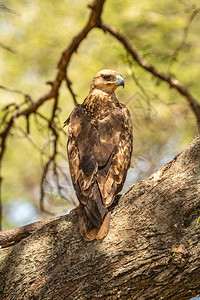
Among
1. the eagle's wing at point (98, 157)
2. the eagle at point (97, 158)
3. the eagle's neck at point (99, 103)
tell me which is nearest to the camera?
the eagle at point (97, 158)

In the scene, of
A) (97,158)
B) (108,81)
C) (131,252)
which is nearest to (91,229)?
(131,252)

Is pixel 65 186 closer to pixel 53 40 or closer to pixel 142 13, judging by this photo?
pixel 142 13

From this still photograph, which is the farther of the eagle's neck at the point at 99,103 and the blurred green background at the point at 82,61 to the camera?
the blurred green background at the point at 82,61

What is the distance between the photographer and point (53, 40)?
8648 mm

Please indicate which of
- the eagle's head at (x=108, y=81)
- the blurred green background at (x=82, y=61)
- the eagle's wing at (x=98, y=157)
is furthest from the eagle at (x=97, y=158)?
the blurred green background at (x=82, y=61)

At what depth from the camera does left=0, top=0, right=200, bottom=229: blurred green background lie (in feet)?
24.7

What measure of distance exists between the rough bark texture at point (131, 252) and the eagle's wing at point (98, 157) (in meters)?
0.14

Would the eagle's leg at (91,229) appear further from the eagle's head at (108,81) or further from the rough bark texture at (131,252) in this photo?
the eagle's head at (108,81)

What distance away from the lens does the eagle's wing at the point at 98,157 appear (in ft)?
10.9

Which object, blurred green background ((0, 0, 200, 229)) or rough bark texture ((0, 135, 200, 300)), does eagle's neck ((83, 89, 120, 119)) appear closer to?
rough bark texture ((0, 135, 200, 300))

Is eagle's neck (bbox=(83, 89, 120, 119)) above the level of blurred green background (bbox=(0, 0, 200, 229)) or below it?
below

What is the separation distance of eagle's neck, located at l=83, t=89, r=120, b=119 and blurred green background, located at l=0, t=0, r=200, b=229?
1.93 metres

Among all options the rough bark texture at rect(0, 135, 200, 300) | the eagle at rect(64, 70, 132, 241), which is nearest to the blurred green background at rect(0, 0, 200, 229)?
the eagle at rect(64, 70, 132, 241)

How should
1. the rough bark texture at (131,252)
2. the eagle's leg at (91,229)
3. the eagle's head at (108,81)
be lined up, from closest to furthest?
the rough bark texture at (131,252) < the eagle's leg at (91,229) < the eagle's head at (108,81)
